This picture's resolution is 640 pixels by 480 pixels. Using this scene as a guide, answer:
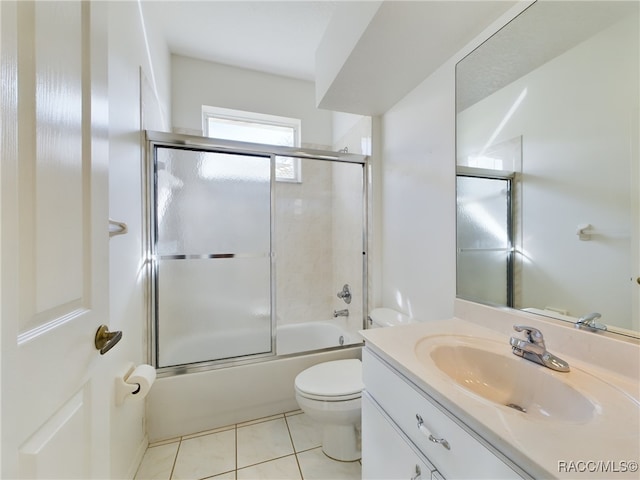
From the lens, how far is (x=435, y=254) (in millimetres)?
1462

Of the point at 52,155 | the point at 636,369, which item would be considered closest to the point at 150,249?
the point at 52,155

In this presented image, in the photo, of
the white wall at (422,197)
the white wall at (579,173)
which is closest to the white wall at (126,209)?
the white wall at (422,197)

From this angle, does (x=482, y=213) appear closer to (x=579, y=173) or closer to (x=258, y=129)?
(x=579, y=173)

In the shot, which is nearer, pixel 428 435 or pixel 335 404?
pixel 428 435

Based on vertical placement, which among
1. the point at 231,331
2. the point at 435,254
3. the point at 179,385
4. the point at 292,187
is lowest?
the point at 179,385

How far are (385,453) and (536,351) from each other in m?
0.60

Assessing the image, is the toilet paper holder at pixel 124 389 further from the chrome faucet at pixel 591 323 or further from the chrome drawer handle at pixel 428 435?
the chrome faucet at pixel 591 323

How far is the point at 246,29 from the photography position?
193 cm

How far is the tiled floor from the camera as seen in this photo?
4.40 feet

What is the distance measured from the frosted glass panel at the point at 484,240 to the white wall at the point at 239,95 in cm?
185

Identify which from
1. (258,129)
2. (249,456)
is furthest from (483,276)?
(258,129)

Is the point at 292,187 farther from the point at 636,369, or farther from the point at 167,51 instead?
the point at 636,369

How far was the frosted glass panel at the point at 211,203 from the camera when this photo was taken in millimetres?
1704

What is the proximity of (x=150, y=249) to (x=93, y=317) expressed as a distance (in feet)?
3.46
